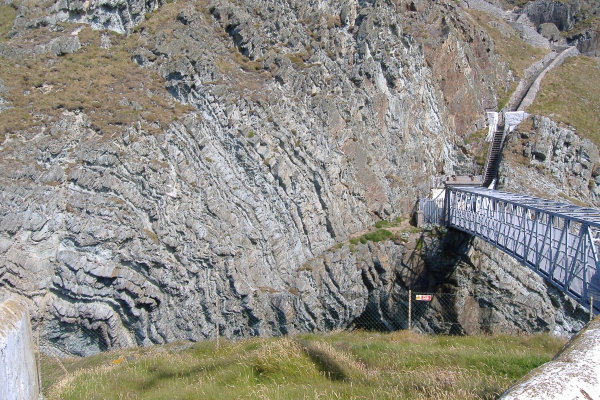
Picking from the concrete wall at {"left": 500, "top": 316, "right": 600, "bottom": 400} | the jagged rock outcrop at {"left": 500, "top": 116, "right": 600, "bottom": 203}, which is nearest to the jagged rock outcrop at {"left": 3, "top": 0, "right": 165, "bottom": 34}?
the jagged rock outcrop at {"left": 500, "top": 116, "right": 600, "bottom": 203}

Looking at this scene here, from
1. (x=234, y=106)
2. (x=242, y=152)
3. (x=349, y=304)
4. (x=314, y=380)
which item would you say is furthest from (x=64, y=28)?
(x=314, y=380)

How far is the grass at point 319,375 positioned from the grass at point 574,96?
28720 mm

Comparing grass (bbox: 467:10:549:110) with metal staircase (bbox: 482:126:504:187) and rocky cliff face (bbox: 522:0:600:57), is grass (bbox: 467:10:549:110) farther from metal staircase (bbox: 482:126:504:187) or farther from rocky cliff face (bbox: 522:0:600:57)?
metal staircase (bbox: 482:126:504:187)

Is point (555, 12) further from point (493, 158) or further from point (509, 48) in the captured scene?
point (493, 158)

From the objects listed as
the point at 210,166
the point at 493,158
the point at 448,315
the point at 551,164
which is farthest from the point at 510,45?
the point at 210,166

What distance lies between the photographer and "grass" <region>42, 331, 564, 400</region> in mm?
6082

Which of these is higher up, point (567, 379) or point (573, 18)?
point (573, 18)

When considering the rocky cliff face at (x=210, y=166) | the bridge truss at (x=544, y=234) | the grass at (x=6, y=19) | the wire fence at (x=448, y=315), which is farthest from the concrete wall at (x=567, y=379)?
the grass at (x=6, y=19)

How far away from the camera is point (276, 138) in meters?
20.3

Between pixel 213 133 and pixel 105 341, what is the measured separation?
8.72 metres

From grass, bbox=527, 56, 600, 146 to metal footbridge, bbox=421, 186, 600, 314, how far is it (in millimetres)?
15066

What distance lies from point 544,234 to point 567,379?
44.6 ft

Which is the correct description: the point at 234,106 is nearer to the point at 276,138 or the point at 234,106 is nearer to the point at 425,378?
the point at 276,138

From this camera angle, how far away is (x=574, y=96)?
127 ft
